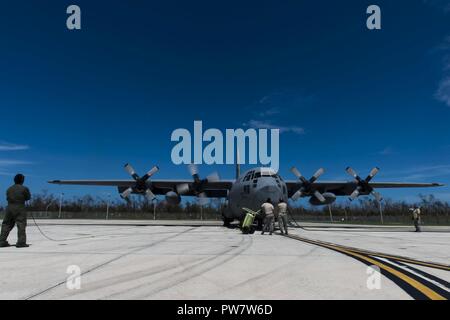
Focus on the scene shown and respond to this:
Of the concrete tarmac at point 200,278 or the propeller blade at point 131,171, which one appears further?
the propeller blade at point 131,171

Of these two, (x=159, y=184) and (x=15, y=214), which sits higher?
(x=159, y=184)

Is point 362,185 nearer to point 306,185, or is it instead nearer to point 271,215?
point 306,185

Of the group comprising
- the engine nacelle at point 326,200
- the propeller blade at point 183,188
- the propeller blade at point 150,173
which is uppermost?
the propeller blade at point 150,173

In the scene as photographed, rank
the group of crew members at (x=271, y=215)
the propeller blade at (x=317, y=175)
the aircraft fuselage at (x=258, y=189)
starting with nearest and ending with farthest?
the group of crew members at (x=271, y=215)
the aircraft fuselage at (x=258, y=189)
the propeller blade at (x=317, y=175)

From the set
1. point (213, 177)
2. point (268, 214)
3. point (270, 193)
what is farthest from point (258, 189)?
point (213, 177)

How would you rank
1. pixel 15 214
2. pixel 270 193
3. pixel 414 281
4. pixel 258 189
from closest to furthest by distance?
pixel 414 281 → pixel 15 214 → pixel 270 193 → pixel 258 189

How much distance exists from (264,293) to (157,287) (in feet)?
5.31

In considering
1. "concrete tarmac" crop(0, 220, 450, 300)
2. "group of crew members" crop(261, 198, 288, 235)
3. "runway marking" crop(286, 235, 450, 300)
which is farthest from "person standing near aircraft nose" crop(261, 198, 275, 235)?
"runway marking" crop(286, 235, 450, 300)

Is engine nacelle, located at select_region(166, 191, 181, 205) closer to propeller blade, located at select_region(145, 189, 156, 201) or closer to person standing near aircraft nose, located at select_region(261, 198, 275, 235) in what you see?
propeller blade, located at select_region(145, 189, 156, 201)

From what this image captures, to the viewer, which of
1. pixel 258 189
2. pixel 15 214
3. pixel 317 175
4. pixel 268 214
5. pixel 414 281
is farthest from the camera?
pixel 317 175

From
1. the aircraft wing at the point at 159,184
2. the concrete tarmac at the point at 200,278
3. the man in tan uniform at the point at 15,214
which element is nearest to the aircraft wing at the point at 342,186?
the aircraft wing at the point at 159,184

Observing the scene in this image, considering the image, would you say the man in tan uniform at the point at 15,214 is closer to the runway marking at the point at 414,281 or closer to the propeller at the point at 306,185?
the runway marking at the point at 414,281

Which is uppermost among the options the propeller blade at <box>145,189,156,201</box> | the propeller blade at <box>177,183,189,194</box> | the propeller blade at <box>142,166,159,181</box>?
the propeller blade at <box>142,166,159,181</box>
